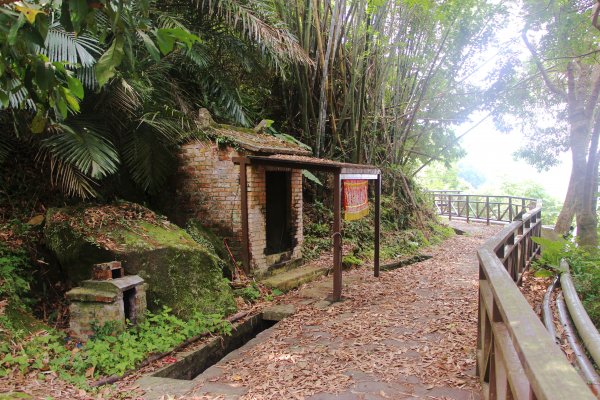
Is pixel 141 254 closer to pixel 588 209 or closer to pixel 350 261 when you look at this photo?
pixel 350 261

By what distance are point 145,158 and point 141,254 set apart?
6.00 feet

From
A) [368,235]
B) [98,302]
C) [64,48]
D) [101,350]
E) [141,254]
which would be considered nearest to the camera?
[101,350]

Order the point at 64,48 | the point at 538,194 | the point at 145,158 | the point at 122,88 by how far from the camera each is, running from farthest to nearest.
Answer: the point at 538,194
the point at 145,158
the point at 122,88
the point at 64,48

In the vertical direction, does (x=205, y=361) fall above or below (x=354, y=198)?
below

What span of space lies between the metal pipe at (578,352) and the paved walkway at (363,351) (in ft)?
2.39

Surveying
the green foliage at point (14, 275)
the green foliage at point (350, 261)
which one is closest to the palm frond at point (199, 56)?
the green foliage at point (14, 275)

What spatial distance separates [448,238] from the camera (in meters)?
13.3

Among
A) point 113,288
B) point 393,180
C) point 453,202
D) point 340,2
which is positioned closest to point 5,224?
point 113,288

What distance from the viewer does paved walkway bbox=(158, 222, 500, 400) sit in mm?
3525

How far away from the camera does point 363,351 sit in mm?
4383

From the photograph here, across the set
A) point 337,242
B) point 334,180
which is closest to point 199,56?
point 334,180

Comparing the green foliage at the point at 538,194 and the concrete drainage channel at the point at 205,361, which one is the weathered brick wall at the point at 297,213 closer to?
the concrete drainage channel at the point at 205,361

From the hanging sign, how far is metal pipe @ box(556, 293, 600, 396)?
323cm

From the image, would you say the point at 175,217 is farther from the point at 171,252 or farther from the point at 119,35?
the point at 119,35
